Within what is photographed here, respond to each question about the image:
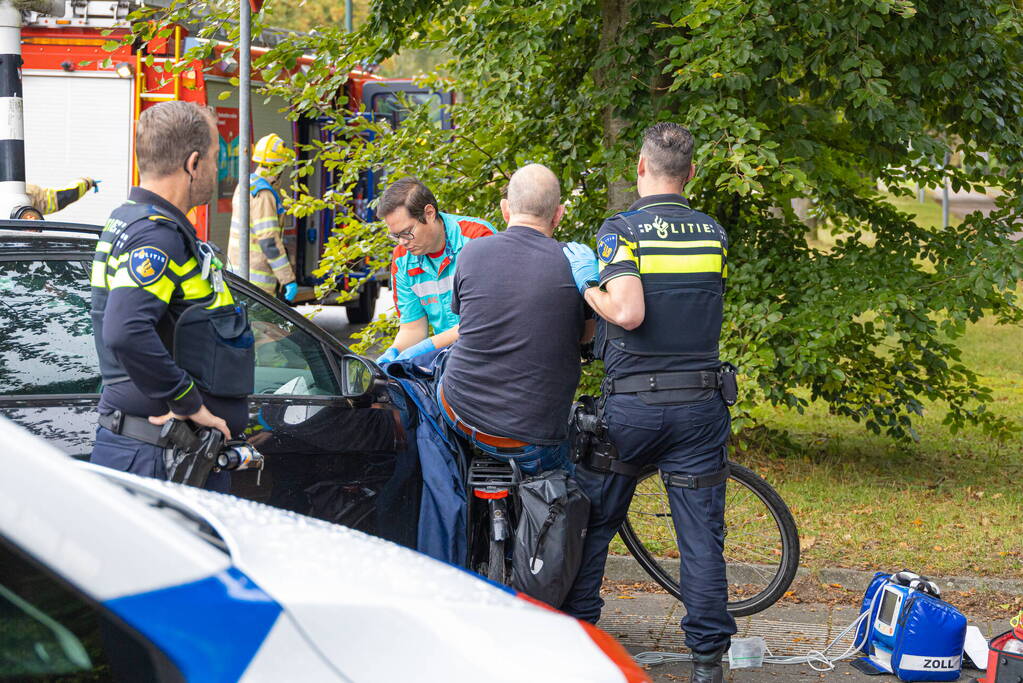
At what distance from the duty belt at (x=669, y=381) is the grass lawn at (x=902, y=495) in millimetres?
1701

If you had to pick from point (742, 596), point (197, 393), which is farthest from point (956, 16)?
point (197, 393)

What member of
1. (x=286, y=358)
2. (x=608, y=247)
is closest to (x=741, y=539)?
(x=608, y=247)

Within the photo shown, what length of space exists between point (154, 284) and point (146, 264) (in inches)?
2.2

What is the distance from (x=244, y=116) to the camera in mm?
6773

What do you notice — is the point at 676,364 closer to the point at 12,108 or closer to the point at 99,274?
the point at 99,274

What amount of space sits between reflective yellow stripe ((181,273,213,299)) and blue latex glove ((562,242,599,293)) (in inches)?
48.4

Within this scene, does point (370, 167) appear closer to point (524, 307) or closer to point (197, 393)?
point (524, 307)

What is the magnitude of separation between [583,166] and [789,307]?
1.44 metres

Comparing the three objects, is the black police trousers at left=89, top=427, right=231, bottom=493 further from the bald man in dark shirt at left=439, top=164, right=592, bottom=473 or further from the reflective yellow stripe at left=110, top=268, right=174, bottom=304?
the bald man in dark shirt at left=439, top=164, right=592, bottom=473

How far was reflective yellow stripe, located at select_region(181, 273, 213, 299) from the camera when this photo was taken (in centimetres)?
322

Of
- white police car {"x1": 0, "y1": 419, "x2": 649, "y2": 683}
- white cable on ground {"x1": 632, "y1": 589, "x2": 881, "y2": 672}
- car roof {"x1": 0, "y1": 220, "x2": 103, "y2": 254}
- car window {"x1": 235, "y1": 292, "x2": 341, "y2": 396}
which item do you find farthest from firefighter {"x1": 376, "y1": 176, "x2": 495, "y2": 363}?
white police car {"x1": 0, "y1": 419, "x2": 649, "y2": 683}

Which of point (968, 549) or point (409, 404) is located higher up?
point (409, 404)

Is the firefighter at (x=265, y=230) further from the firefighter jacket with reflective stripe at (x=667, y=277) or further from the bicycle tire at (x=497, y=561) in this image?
the firefighter jacket with reflective stripe at (x=667, y=277)

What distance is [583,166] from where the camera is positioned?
6855 mm
